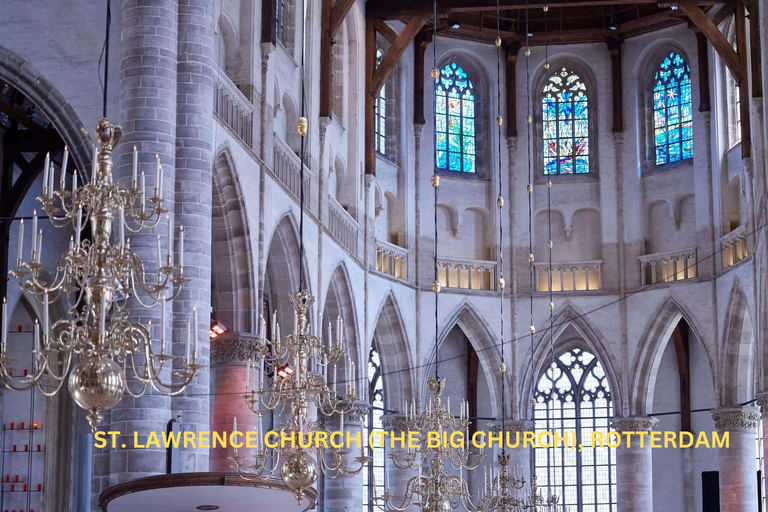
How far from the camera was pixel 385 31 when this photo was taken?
104ft

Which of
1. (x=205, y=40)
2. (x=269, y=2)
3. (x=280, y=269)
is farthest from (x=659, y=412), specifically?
(x=205, y=40)

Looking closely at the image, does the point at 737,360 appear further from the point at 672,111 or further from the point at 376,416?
the point at 376,416

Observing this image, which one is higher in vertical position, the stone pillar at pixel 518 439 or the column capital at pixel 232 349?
the column capital at pixel 232 349

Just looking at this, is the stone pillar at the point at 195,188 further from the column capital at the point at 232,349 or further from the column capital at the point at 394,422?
the column capital at the point at 394,422

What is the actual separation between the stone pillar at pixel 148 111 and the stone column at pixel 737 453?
16958mm

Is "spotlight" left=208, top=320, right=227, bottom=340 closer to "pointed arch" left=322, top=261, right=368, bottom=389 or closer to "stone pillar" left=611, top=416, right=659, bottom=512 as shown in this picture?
"pointed arch" left=322, top=261, right=368, bottom=389

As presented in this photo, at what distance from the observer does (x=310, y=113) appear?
86.4ft

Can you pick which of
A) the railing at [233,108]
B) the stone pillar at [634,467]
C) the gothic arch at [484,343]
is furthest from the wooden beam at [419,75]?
the railing at [233,108]

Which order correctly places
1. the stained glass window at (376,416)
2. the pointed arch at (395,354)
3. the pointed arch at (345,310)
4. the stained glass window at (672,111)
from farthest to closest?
the stained glass window at (672,111), the stained glass window at (376,416), the pointed arch at (395,354), the pointed arch at (345,310)

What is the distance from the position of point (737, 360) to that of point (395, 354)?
7.92m

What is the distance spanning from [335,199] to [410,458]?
10.2 metres

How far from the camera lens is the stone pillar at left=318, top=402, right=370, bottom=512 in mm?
28000

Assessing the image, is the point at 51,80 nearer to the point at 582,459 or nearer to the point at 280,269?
the point at 280,269

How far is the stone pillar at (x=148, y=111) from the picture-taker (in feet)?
56.1
